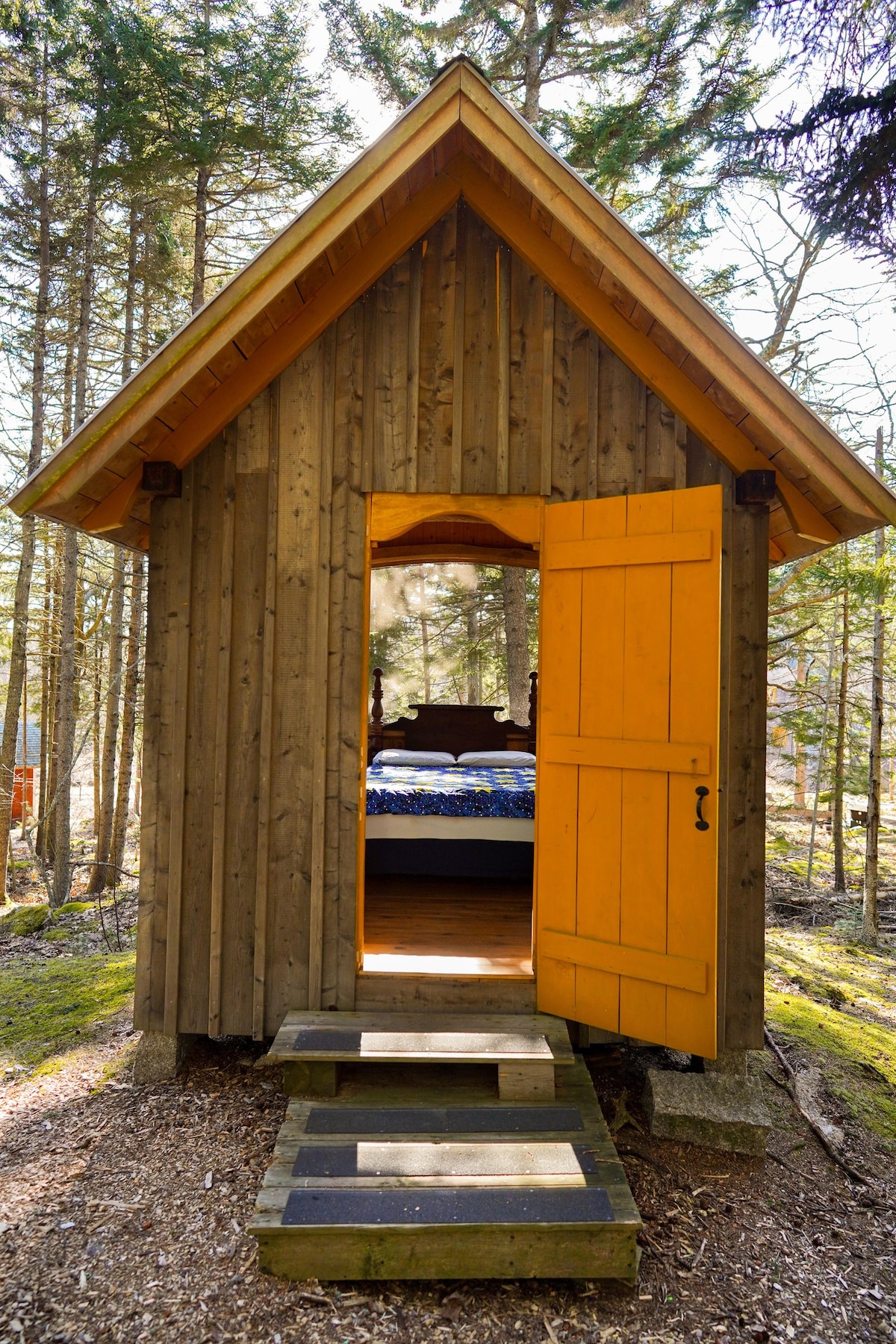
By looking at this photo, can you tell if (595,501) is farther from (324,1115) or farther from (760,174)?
(760,174)

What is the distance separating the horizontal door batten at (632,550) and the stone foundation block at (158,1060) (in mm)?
3187

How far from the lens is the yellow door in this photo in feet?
11.4

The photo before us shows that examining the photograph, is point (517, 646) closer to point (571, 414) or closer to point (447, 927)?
point (447, 927)

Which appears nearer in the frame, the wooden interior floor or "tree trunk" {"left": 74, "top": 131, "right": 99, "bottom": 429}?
the wooden interior floor

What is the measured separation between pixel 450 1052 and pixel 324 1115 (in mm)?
596

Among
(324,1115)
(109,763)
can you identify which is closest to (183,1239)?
(324,1115)

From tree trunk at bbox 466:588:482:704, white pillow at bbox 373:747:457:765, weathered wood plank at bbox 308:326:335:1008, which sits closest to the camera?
weathered wood plank at bbox 308:326:335:1008

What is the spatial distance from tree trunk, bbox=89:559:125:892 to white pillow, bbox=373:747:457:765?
3742 millimetres

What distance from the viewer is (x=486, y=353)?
3.93 meters

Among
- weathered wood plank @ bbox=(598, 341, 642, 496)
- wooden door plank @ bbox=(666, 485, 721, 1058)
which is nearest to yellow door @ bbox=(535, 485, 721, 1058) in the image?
wooden door plank @ bbox=(666, 485, 721, 1058)

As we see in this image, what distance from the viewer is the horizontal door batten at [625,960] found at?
11.3 ft

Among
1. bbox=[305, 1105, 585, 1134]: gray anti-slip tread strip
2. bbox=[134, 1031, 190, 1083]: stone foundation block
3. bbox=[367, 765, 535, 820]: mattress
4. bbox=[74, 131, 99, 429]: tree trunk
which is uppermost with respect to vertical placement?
bbox=[74, 131, 99, 429]: tree trunk

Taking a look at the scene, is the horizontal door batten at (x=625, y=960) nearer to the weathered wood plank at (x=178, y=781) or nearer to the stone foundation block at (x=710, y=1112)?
the stone foundation block at (x=710, y=1112)

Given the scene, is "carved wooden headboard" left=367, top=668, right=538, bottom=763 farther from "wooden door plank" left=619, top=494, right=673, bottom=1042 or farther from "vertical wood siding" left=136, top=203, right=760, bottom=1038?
"wooden door plank" left=619, top=494, right=673, bottom=1042
